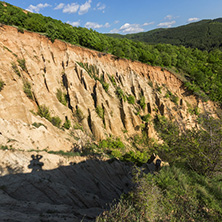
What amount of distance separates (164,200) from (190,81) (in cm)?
3673

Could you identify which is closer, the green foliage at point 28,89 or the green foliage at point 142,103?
the green foliage at point 28,89

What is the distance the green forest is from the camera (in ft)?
79.5

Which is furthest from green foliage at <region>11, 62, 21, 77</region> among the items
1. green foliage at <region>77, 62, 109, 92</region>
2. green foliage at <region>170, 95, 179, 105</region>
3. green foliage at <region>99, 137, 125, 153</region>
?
green foliage at <region>170, 95, 179, 105</region>

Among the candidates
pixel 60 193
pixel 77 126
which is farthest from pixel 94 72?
pixel 60 193

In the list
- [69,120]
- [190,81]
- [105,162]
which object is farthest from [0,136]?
[190,81]

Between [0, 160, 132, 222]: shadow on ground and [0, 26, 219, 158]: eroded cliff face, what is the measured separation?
13.3 ft

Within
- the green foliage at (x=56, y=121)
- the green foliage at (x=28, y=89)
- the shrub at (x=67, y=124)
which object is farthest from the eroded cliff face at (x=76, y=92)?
the green foliage at (x=56, y=121)

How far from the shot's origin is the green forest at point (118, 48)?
24.2m

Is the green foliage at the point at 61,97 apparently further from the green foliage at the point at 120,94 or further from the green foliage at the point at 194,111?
the green foliage at the point at 194,111

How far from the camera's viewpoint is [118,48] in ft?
104

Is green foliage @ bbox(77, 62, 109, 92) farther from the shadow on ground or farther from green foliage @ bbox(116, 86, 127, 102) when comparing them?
the shadow on ground

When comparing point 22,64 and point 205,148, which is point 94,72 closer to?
point 22,64

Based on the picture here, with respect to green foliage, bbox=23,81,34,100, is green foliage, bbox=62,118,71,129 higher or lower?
lower

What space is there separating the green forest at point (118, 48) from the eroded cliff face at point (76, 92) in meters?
2.05
